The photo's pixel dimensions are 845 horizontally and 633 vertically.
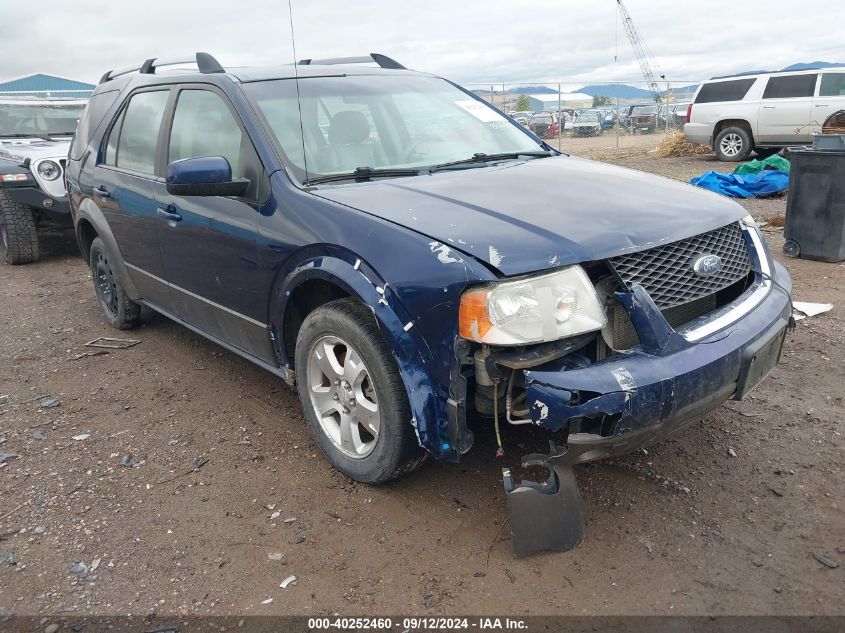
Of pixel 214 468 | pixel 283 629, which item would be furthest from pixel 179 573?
pixel 214 468

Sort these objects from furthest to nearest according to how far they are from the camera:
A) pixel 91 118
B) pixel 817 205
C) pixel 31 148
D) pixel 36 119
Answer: pixel 36 119
pixel 31 148
pixel 817 205
pixel 91 118

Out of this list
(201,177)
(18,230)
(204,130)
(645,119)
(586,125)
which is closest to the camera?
(201,177)

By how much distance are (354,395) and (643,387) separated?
3.89 feet

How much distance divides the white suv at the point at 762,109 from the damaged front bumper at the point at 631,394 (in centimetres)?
1303

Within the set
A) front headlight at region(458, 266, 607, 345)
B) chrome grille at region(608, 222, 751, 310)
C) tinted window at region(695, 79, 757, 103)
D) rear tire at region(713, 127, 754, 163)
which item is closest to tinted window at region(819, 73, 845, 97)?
tinted window at region(695, 79, 757, 103)

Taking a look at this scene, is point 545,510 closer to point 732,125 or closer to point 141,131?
point 141,131

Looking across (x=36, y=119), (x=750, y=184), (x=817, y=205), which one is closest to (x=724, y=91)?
(x=750, y=184)

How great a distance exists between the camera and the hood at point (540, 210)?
239cm

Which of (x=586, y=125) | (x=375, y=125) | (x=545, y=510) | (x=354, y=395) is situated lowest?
(x=545, y=510)

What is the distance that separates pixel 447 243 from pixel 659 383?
0.85 meters

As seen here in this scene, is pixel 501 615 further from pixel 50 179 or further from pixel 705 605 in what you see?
pixel 50 179

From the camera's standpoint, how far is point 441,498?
292 cm

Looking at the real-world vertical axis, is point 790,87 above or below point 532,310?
above

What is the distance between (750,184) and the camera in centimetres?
1020
